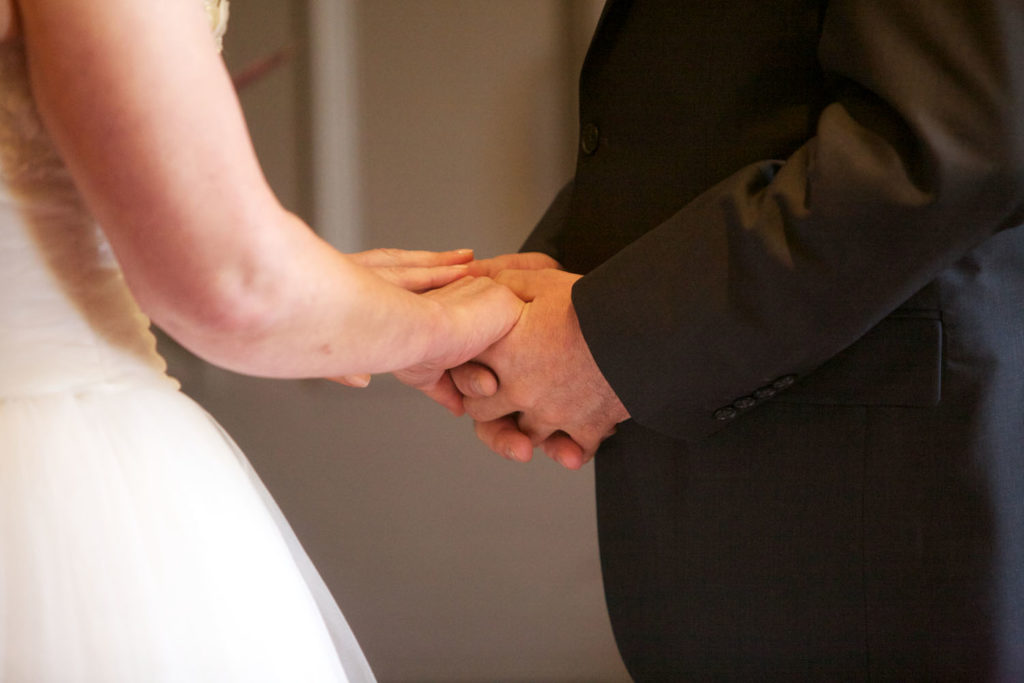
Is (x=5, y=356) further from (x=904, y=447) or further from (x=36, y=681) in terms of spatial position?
(x=904, y=447)

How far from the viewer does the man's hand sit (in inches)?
31.2

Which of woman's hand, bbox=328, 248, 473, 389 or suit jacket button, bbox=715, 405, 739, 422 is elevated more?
woman's hand, bbox=328, 248, 473, 389

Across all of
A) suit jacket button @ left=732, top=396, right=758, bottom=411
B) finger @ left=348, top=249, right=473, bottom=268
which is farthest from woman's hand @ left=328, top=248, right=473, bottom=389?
suit jacket button @ left=732, top=396, right=758, bottom=411

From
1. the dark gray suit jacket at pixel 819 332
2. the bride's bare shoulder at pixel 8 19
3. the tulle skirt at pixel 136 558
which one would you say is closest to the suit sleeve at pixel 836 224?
the dark gray suit jacket at pixel 819 332

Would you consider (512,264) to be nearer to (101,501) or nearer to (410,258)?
(410,258)

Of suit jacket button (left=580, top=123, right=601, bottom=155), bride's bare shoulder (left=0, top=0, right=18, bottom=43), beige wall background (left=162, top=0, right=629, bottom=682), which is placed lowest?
beige wall background (left=162, top=0, right=629, bottom=682)

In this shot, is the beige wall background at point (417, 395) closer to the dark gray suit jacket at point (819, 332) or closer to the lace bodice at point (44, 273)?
the dark gray suit jacket at point (819, 332)

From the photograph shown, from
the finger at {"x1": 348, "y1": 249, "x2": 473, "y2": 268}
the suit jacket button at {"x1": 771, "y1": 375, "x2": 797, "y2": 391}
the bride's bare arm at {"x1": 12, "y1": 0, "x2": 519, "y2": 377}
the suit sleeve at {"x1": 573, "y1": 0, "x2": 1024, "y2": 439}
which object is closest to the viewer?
the bride's bare arm at {"x1": 12, "y1": 0, "x2": 519, "y2": 377}

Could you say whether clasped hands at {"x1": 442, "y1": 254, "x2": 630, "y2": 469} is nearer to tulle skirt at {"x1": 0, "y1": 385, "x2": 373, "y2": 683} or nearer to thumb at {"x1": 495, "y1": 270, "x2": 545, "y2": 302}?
thumb at {"x1": 495, "y1": 270, "x2": 545, "y2": 302}

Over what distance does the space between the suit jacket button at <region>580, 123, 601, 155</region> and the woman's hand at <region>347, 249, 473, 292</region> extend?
0.57 ft

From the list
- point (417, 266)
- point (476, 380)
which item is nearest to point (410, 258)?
point (417, 266)

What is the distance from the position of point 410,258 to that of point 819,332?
0.50 m

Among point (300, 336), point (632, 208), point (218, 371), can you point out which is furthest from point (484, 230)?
point (300, 336)

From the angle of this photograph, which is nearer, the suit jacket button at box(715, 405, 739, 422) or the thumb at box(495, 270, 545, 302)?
the suit jacket button at box(715, 405, 739, 422)
